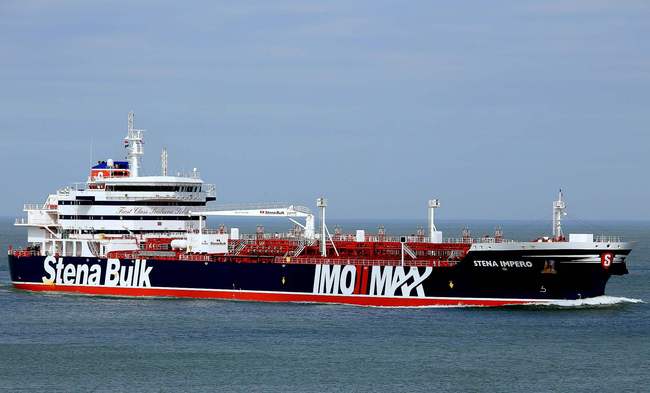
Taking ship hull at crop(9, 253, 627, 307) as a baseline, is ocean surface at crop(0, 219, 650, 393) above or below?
below

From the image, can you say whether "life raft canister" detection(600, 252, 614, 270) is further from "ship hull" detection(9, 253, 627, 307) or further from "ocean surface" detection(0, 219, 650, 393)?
"ocean surface" detection(0, 219, 650, 393)

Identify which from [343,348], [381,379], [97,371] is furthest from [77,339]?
[381,379]

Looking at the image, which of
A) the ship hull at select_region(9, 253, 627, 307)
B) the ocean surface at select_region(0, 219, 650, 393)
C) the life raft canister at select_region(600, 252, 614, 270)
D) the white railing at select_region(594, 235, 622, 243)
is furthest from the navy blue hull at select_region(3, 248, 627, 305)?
the white railing at select_region(594, 235, 622, 243)

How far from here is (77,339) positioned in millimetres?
46594

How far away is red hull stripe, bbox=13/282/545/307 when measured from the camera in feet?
178

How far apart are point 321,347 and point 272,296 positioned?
14154 millimetres

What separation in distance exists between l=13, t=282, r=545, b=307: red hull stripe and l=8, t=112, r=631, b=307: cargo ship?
0.05 meters

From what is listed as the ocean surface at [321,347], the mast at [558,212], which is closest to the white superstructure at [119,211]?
the ocean surface at [321,347]

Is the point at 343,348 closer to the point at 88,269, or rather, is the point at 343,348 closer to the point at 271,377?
the point at 271,377

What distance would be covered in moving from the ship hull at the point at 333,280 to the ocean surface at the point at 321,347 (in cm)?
108

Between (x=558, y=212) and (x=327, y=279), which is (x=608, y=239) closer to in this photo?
(x=558, y=212)

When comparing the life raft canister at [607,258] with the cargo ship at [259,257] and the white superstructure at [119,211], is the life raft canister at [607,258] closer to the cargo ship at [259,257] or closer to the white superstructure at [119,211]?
the cargo ship at [259,257]

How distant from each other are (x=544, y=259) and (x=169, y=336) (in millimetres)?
17499

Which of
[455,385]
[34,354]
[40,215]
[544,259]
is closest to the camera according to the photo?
[455,385]
